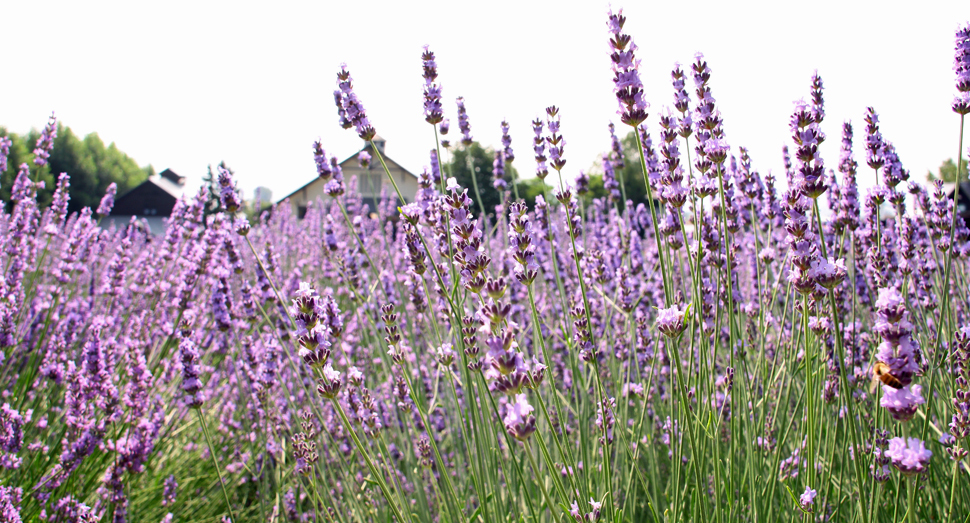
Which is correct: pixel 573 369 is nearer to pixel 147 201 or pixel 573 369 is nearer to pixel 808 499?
pixel 808 499

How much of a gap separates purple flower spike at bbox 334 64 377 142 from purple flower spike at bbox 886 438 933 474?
1.72 meters

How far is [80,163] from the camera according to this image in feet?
130

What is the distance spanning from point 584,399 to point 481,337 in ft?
5.38

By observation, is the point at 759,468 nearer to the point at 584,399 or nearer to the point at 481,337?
the point at 584,399

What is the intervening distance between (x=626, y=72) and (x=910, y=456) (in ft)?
3.18

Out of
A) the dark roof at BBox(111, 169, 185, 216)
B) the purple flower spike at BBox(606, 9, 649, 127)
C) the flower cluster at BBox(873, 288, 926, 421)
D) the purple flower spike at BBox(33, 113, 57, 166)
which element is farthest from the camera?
the dark roof at BBox(111, 169, 185, 216)

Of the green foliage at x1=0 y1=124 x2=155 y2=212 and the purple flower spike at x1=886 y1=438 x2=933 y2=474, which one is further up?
the green foliage at x1=0 y1=124 x2=155 y2=212

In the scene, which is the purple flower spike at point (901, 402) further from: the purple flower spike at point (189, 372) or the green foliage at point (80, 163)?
the green foliage at point (80, 163)

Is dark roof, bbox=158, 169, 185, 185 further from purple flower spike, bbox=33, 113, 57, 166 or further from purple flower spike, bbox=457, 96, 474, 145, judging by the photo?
purple flower spike, bbox=457, 96, 474, 145

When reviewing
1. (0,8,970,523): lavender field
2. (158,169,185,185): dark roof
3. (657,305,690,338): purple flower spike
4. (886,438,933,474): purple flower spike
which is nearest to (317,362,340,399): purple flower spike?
(0,8,970,523): lavender field

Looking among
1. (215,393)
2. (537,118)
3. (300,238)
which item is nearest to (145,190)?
(300,238)

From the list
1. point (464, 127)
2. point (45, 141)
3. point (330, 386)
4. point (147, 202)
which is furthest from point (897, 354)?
point (147, 202)

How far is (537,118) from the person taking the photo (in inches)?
98.7

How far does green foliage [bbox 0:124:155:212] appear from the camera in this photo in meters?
34.2
